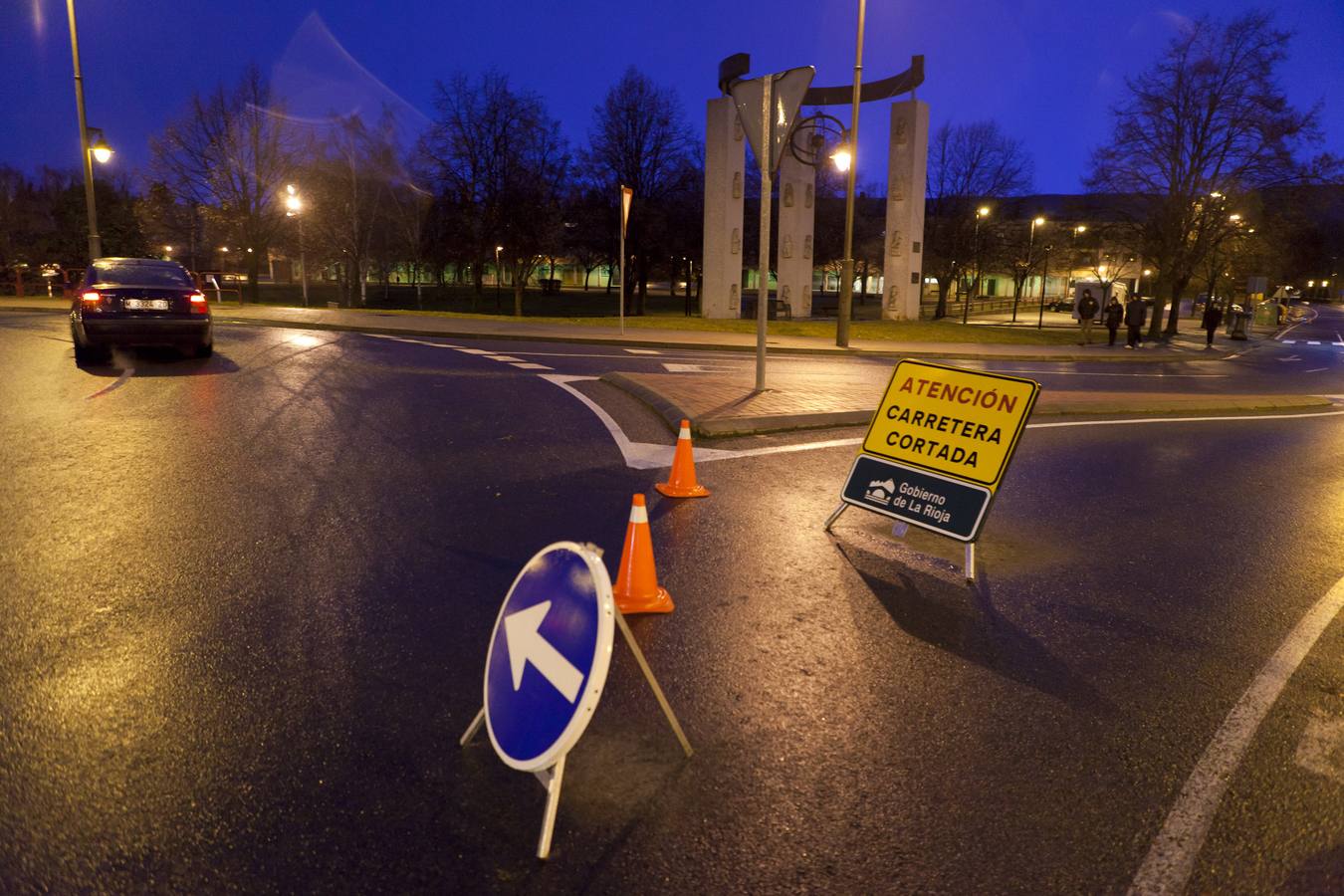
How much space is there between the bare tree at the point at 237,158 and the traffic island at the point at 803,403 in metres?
39.7

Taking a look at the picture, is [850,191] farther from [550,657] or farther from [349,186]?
[349,186]

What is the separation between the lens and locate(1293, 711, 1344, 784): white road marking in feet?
10.3

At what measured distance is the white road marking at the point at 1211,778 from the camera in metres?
2.57

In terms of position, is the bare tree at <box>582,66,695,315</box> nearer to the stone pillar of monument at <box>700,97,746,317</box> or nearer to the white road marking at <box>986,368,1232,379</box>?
the stone pillar of monument at <box>700,97,746,317</box>

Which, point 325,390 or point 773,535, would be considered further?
point 325,390

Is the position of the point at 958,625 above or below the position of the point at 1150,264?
below

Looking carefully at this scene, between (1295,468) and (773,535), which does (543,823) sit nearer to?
(773,535)

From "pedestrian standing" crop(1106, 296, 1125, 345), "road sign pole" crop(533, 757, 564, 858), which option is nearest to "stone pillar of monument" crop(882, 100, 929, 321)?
"pedestrian standing" crop(1106, 296, 1125, 345)

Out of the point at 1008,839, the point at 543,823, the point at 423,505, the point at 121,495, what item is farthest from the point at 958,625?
the point at 121,495

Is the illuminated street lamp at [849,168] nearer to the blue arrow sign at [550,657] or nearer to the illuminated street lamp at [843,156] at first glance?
the illuminated street lamp at [843,156]

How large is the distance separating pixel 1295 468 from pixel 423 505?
857 cm

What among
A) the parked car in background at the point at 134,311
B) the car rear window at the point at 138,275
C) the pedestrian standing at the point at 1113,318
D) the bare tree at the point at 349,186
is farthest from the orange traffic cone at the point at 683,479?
the bare tree at the point at 349,186

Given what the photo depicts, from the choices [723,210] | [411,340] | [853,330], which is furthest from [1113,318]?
[411,340]

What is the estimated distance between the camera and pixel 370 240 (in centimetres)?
5212
